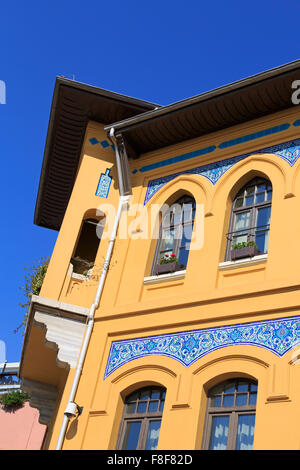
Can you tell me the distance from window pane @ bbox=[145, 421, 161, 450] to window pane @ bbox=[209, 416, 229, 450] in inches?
34.1

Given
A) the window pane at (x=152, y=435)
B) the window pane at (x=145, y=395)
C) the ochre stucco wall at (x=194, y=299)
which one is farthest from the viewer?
the window pane at (x=145, y=395)

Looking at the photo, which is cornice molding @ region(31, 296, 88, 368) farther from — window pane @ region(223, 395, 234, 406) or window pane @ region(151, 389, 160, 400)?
window pane @ region(223, 395, 234, 406)

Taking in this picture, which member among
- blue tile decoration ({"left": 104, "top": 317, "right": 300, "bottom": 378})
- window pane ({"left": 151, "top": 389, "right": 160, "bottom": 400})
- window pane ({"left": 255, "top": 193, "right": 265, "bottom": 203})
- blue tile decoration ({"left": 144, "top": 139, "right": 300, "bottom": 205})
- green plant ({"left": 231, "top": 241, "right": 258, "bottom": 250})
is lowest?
window pane ({"left": 151, "top": 389, "right": 160, "bottom": 400})

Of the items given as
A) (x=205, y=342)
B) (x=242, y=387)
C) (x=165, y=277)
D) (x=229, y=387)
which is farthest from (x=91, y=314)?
(x=242, y=387)

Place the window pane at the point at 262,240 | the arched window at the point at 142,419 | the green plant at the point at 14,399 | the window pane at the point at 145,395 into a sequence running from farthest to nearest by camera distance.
Answer: the green plant at the point at 14,399 → the window pane at the point at 262,240 → the window pane at the point at 145,395 → the arched window at the point at 142,419

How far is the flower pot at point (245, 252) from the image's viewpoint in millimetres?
9828

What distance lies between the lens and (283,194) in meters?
10.1

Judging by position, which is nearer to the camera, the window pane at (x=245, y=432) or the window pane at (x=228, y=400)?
the window pane at (x=245, y=432)

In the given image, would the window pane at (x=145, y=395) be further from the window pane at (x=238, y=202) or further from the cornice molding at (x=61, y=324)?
the window pane at (x=238, y=202)

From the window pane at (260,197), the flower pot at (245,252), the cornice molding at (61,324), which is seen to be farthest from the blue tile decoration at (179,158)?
the cornice molding at (61,324)

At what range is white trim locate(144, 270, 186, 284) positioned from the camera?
10.4m

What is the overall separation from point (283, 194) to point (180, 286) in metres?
2.22

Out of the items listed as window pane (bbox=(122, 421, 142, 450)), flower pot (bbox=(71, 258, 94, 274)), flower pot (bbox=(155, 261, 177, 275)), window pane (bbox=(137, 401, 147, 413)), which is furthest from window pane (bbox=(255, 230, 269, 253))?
flower pot (bbox=(71, 258, 94, 274))

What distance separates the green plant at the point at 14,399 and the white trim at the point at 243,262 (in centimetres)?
929
